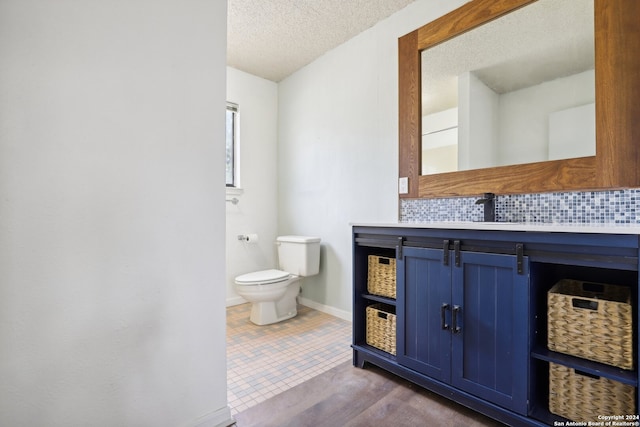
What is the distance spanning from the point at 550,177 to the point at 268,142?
2.61 m

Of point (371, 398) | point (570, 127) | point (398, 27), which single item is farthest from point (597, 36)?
point (371, 398)

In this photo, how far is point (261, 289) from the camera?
2428mm

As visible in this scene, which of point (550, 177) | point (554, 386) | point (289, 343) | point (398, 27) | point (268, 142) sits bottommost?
point (289, 343)

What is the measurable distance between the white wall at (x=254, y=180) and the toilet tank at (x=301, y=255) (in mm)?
484

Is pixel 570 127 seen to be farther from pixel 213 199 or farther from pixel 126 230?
pixel 126 230

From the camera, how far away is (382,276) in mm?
1834

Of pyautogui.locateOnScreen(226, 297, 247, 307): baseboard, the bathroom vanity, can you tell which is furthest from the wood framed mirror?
pyautogui.locateOnScreen(226, 297, 247, 307): baseboard

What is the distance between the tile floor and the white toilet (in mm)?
95

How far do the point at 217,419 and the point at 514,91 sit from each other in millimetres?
2238

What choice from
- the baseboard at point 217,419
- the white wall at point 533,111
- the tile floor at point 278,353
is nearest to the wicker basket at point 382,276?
the tile floor at point 278,353

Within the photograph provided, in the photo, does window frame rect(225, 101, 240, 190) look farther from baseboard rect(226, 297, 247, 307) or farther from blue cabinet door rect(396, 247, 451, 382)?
blue cabinet door rect(396, 247, 451, 382)

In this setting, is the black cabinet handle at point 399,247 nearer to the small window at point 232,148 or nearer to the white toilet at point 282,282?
the white toilet at point 282,282

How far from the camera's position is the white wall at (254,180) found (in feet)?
10.2

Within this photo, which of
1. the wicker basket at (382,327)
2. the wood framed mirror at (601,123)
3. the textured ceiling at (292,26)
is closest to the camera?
the wood framed mirror at (601,123)
